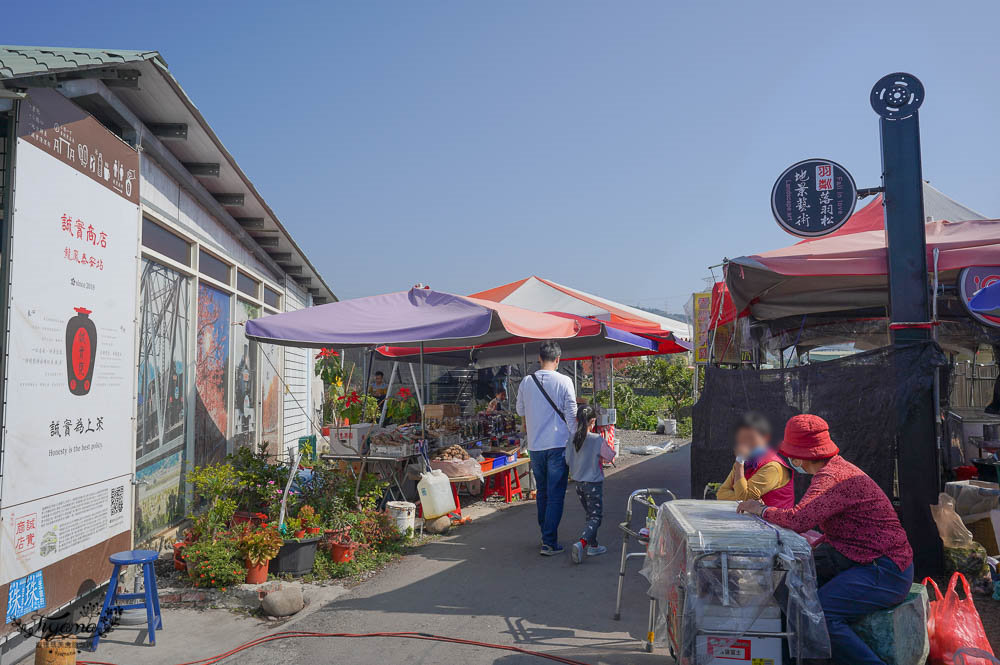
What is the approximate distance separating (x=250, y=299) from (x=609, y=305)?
A: 21.3 ft

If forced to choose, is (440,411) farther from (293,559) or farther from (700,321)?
(700,321)

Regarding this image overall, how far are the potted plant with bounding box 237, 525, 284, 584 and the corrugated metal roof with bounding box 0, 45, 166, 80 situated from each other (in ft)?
12.5

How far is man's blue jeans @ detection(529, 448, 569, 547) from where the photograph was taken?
270 inches

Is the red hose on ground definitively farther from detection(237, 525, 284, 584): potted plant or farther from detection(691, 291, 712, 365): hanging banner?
detection(691, 291, 712, 365): hanging banner

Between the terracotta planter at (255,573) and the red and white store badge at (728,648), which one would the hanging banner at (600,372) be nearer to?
the terracotta planter at (255,573)

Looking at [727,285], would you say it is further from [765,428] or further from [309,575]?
[309,575]

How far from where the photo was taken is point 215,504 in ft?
20.5

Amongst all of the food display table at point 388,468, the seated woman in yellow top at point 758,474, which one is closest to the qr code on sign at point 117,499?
the food display table at point 388,468

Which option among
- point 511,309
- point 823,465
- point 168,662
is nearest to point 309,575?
point 168,662

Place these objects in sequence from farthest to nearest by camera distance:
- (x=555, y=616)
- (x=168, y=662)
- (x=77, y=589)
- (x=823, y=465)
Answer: (x=555, y=616) → (x=77, y=589) → (x=168, y=662) → (x=823, y=465)

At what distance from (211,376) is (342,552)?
3.23 metres

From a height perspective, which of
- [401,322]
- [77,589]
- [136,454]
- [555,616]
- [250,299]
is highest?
[250,299]

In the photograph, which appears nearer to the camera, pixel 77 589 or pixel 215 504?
pixel 77 589

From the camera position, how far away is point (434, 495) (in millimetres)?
7543
